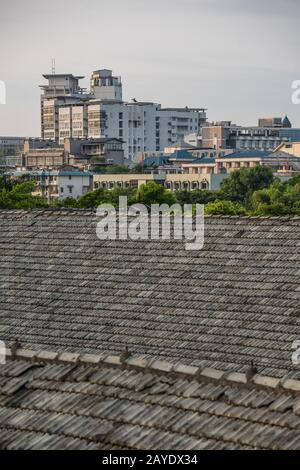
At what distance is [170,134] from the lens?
198 m

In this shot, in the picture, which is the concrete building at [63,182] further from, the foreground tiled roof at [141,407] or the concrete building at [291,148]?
the foreground tiled roof at [141,407]

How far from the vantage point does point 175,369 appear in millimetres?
10188

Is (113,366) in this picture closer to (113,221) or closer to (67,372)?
(67,372)

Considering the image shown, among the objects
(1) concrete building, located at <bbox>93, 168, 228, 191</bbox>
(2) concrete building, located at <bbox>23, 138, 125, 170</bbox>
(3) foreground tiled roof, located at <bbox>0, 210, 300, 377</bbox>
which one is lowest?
(1) concrete building, located at <bbox>93, 168, 228, 191</bbox>

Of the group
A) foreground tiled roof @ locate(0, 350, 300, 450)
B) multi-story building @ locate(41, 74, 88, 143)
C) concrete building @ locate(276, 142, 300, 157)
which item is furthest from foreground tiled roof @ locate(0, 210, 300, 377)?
multi-story building @ locate(41, 74, 88, 143)

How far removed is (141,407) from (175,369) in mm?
494

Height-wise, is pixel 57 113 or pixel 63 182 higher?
pixel 57 113

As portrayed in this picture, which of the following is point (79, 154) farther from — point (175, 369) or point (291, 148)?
point (175, 369)

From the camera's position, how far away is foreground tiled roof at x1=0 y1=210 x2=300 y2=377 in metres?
14.9

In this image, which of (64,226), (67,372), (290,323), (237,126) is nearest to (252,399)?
(67,372)

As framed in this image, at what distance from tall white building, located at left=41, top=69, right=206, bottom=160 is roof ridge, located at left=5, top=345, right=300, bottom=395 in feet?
573

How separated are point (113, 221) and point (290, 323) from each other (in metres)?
4.02

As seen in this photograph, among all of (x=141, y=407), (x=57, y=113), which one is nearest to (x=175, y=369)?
(x=141, y=407)

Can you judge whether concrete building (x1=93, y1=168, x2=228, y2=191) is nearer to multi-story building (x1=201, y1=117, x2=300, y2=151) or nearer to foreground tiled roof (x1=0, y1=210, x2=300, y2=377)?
multi-story building (x1=201, y1=117, x2=300, y2=151)
